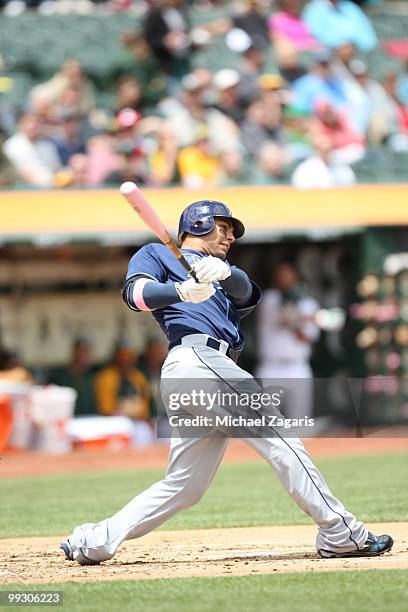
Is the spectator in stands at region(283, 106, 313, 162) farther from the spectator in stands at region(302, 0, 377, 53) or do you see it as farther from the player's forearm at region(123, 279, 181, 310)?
the player's forearm at region(123, 279, 181, 310)

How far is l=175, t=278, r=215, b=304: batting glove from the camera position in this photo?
15.6 feet

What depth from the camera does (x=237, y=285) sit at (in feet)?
16.7

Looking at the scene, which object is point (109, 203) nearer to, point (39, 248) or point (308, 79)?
point (39, 248)

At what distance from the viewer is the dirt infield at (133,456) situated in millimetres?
11258

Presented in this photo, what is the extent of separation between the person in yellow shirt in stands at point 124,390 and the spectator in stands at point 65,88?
284cm

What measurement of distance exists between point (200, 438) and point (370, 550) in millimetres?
904

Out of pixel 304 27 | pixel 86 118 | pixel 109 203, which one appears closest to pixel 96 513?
pixel 109 203

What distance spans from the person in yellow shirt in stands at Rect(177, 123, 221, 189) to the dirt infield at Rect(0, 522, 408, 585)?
267 inches

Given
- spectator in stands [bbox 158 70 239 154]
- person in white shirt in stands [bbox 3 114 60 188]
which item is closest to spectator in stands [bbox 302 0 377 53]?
spectator in stands [bbox 158 70 239 154]

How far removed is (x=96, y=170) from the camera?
13.0 m

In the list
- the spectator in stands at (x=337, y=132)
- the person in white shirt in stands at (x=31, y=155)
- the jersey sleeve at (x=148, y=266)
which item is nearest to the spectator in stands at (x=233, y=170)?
the spectator in stands at (x=337, y=132)

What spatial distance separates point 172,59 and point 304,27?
2080mm

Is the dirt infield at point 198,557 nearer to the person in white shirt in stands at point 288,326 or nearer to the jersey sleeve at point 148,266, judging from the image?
the jersey sleeve at point 148,266

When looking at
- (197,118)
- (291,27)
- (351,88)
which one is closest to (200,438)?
(197,118)
